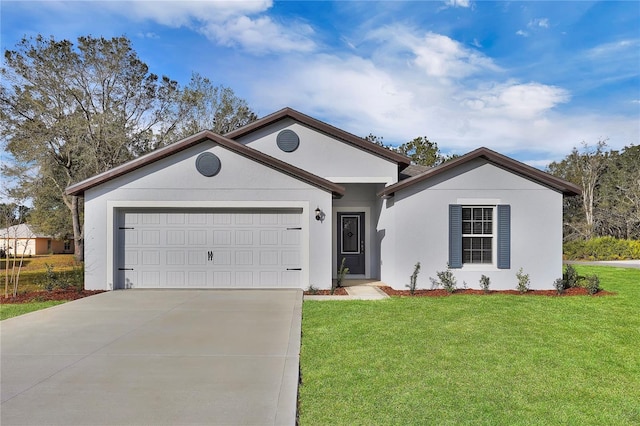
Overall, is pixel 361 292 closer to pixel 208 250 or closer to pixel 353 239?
pixel 353 239

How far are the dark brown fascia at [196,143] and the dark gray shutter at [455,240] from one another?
3.35 meters

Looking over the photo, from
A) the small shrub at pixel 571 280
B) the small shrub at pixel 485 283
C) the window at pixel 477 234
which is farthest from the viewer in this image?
the small shrub at pixel 571 280

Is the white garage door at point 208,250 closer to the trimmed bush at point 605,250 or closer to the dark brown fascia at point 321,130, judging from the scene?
the dark brown fascia at point 321,130

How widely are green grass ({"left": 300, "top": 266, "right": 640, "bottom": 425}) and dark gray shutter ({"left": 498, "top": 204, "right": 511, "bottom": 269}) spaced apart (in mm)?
2564

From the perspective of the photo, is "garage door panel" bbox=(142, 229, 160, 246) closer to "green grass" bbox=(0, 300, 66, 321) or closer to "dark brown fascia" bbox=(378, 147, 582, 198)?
"green grass" bbox=(0, 300, 66, 321)

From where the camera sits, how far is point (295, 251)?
11.3m

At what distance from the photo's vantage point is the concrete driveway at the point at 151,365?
3758mm

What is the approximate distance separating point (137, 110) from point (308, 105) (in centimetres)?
1409

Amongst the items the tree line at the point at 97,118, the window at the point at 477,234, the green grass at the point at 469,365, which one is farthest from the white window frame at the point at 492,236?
the tree line at the point at 97,118

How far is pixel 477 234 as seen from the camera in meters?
11.5

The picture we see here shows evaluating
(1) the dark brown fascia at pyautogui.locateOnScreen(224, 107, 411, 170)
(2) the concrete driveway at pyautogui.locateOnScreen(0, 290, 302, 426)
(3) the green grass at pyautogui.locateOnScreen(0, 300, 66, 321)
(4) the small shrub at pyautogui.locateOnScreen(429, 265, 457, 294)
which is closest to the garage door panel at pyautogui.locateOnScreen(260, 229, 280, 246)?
(2) the concrete driveway at pyautogui.locateOnScreen(0, 290, 302, 426)

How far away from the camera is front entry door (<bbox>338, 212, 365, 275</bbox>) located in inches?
552

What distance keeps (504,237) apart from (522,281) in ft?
4.37

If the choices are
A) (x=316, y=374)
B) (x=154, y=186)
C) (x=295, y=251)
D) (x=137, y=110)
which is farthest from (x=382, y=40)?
(x=137, y=110)
